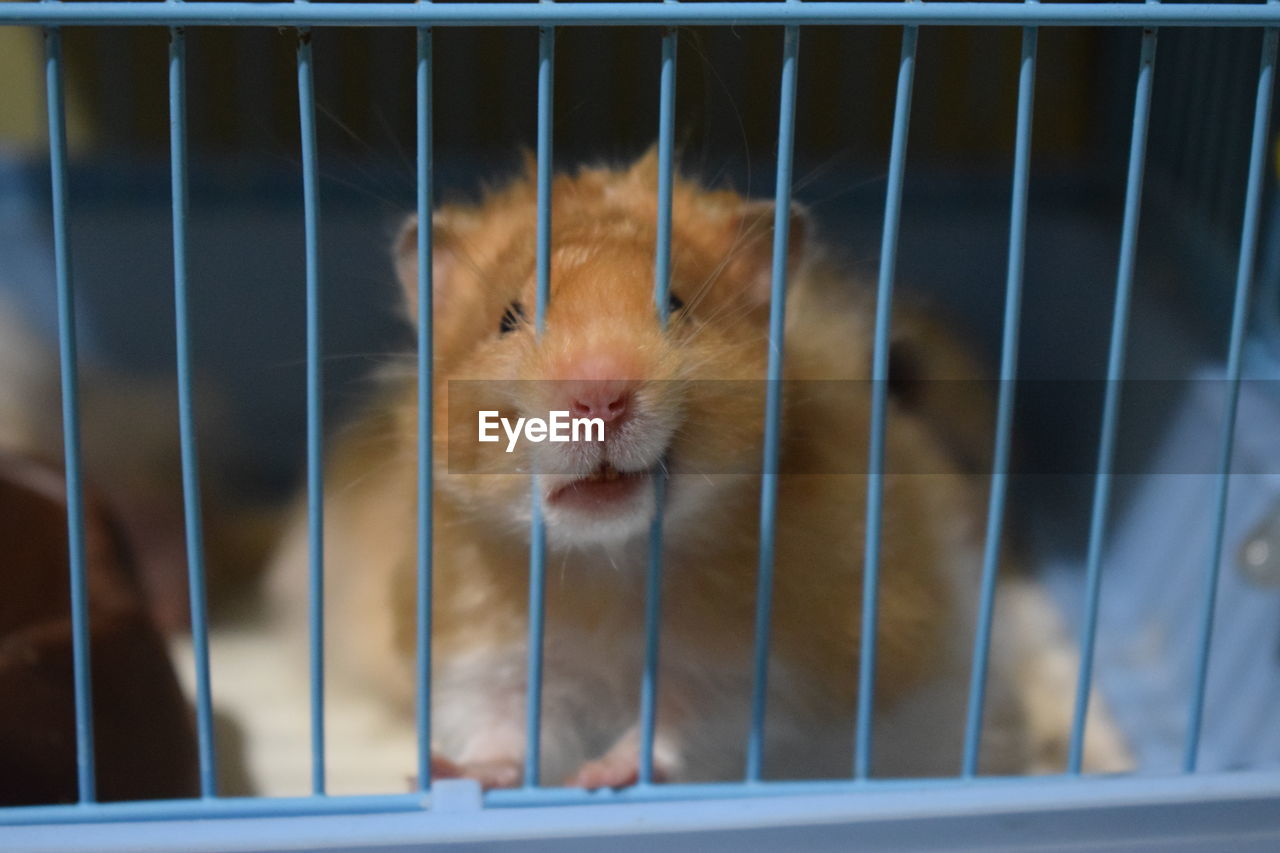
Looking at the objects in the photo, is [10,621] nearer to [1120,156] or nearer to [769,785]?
[769,785]

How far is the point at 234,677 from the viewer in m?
2.36

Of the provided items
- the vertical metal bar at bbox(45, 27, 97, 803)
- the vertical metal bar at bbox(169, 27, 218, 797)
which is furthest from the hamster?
the vertical metal bar at bbox(45, 27, 97, 803)

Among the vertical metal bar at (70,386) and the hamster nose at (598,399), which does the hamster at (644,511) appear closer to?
the hamster nose at (598,399)

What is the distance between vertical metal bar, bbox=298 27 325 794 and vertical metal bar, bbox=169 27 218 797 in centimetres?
11

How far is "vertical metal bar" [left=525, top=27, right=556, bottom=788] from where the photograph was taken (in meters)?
1.22

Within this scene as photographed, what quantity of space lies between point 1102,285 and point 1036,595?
Result: 0.67m

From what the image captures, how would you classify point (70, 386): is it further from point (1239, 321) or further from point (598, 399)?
point (1239, 321)

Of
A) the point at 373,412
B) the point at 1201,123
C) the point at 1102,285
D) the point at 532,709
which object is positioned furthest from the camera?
the point at 1102,285

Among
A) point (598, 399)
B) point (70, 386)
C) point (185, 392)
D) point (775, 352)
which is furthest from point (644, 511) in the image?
point (70, 386)

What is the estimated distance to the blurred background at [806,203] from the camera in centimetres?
241

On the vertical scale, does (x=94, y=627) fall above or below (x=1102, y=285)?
below

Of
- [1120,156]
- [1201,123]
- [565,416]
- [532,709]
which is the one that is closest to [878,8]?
[565,416]

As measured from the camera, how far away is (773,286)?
1.33 meters

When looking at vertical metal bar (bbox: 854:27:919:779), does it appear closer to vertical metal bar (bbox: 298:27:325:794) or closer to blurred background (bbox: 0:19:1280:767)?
vertical metal bar (bbox: 298:27:325:794)
